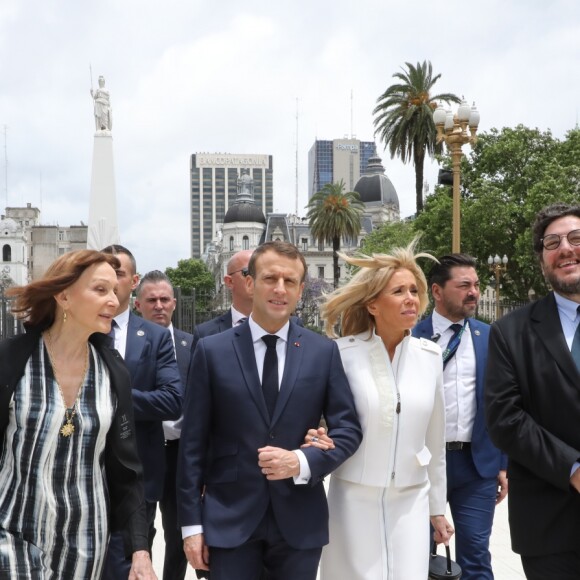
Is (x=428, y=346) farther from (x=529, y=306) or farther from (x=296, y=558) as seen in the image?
(x=296, y=558)

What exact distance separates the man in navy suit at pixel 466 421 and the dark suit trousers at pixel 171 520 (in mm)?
1776

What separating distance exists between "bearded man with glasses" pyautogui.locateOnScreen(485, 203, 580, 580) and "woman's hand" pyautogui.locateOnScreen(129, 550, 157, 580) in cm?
160

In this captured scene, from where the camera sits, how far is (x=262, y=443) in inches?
129

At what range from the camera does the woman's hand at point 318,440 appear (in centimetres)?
327

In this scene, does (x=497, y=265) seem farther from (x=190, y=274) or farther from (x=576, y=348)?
(x=190, y=274)

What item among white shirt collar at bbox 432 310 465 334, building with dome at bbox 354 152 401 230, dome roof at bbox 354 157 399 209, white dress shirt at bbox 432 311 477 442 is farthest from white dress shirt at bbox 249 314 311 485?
dome roof at bbox 354 157 399 209

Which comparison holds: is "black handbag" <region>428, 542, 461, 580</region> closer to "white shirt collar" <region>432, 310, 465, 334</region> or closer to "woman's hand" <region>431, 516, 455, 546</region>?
"woman's hand" <region>431, 516, 455, 546</region>

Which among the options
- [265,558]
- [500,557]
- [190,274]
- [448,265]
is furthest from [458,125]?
[190,274]

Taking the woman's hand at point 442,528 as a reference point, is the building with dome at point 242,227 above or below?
above

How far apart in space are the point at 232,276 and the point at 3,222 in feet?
383

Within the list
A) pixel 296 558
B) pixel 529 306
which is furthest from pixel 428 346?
pixel 296 558

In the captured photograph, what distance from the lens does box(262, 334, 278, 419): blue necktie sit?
3.35 m

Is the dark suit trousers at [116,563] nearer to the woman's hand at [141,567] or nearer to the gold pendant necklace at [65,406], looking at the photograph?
the woman's hand at [141,567]

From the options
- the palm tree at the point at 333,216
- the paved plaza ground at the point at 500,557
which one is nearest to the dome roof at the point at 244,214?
the palm tree at the point at 333,216
